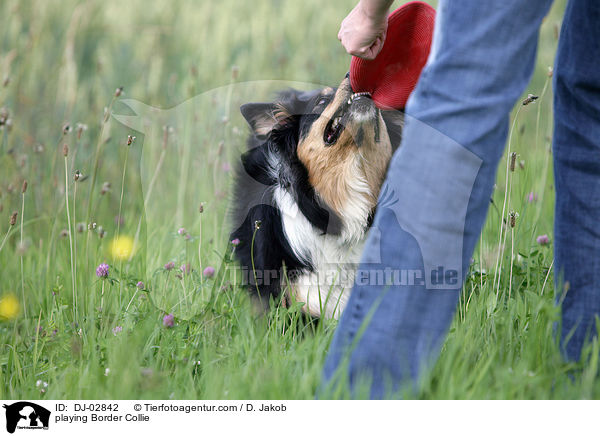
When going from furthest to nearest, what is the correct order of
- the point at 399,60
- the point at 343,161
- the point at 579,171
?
1. the point at 343,161
2. the point at 399,60
3. the point at 579,171

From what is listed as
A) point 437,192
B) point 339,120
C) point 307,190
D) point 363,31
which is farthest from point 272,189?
point 437,192

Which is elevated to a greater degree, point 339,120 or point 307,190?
point 339,120

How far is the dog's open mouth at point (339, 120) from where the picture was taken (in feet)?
7.15

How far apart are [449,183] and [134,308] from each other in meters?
1.32

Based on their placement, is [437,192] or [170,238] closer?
[437,192]

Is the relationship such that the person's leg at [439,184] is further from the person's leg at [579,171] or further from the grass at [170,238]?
the person's leg at [579,171]

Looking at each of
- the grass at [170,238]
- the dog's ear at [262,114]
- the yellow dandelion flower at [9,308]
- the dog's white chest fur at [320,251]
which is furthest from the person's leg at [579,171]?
the yellow dandelion flower at [9,308]

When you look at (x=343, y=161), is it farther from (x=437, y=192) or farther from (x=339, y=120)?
(x=437, y=192)

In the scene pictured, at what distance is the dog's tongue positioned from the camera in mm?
1931

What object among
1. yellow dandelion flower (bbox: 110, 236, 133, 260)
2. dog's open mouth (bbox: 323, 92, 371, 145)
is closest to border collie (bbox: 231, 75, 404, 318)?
dog's open mouth (bbox: 323, 92, 371, 145)
